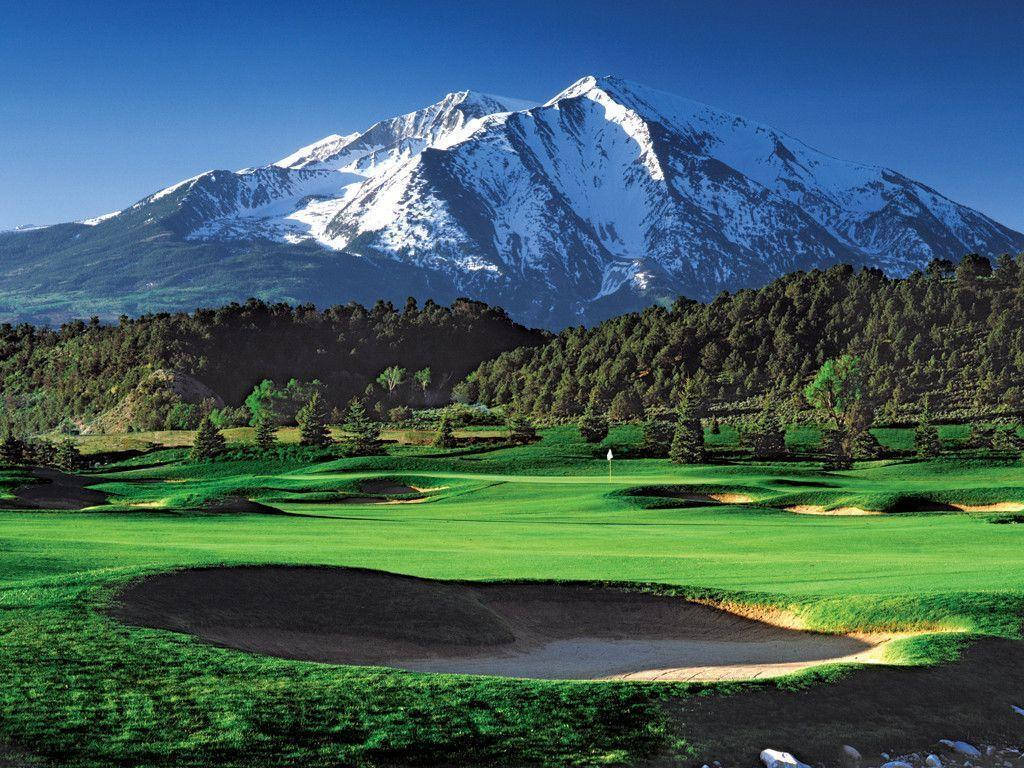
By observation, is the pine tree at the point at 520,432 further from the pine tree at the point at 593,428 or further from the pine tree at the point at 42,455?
the pine tree at the point at 42,455

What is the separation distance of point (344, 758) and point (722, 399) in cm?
12462

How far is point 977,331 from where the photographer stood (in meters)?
133

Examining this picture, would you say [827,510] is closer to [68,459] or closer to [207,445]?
[207,445]

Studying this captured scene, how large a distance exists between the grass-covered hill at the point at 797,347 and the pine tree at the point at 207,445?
164ft

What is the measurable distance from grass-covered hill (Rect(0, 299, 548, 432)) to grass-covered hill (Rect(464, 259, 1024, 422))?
3226 cm

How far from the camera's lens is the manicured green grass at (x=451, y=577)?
403 inches

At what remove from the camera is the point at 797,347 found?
5408 inches

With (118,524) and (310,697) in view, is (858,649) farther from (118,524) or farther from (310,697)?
(118,524)

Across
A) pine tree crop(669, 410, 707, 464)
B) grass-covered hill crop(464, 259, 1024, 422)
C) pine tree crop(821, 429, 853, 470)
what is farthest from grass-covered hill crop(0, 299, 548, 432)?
pine tree crop(821, 429, 853, 470)

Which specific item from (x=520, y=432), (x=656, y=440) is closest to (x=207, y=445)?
(x=520, y=432)

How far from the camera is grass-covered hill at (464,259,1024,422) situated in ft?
403

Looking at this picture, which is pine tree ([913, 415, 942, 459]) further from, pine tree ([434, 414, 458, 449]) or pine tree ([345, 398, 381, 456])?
pine tree ([345, 398, 381, 456])

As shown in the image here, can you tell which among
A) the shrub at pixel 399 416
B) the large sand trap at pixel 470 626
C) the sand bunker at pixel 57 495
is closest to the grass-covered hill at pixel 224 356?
the shrub at pixel 399 416

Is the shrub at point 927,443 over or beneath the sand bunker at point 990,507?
over
